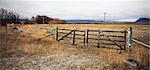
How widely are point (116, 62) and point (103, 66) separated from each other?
0.77 metres

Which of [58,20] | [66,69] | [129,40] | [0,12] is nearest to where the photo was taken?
[66,69]

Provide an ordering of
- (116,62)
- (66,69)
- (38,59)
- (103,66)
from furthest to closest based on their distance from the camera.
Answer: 1. (38,59)
2. (116,62)
3. (103,66)
4. (66,69)

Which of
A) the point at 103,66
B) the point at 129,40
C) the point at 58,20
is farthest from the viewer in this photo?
the point at 58,20

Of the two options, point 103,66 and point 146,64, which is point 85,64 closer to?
point 103,66

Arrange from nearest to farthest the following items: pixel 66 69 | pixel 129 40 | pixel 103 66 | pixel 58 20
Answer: pixel 66 69 → pixel 103 66 → pixel 129 40 → pixel 58 20

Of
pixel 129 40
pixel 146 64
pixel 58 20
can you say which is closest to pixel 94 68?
pixel 146 64

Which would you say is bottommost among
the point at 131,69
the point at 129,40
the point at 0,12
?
the point at 131,69

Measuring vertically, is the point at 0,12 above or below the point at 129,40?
above

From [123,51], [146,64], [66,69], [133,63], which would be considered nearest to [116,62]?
[133,63]

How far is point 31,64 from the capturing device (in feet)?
23.7

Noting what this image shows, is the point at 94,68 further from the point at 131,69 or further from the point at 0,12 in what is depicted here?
the point at 0,12

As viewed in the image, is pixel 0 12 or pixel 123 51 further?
pixel 0 12

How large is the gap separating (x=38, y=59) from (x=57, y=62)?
102 cm

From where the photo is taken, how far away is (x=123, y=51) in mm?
10312
